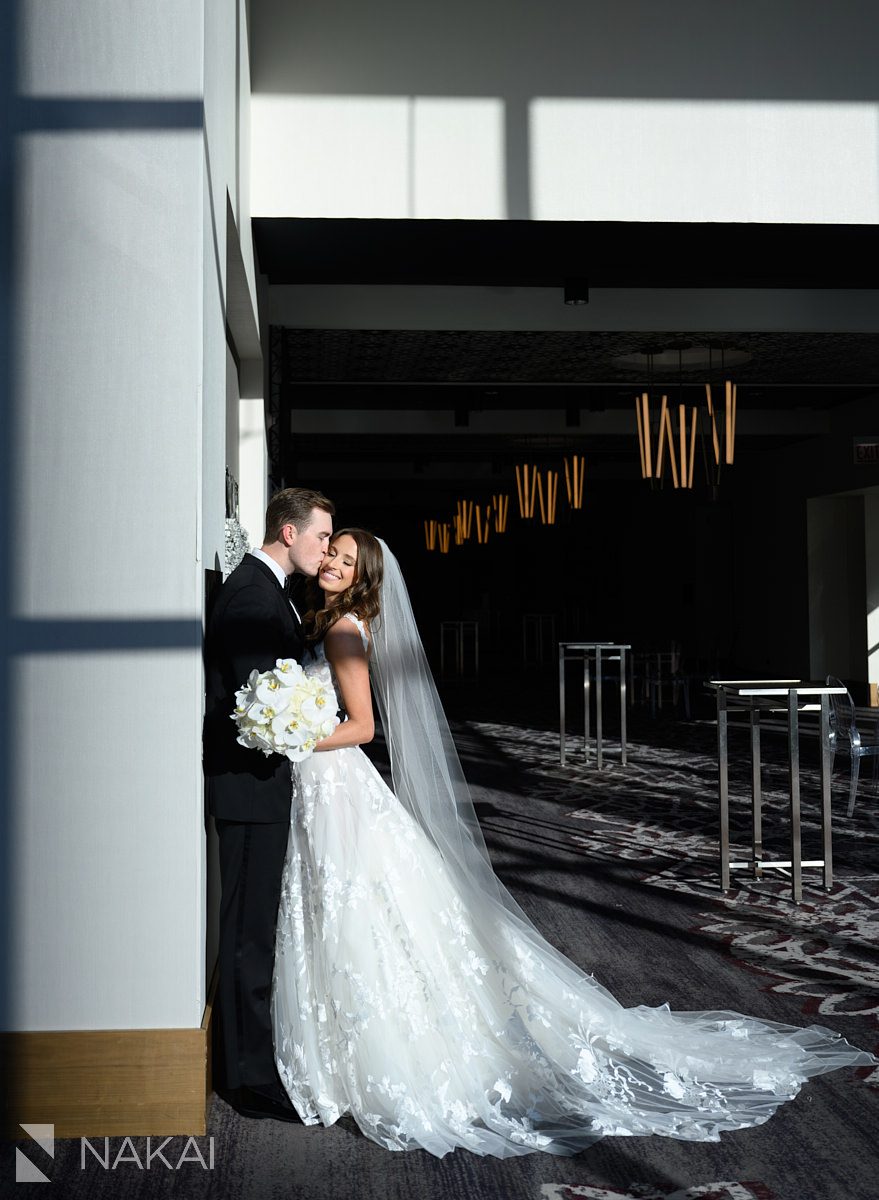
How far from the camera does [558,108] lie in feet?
20.9

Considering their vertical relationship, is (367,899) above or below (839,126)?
below

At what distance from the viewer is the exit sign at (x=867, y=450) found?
13867 millimetres

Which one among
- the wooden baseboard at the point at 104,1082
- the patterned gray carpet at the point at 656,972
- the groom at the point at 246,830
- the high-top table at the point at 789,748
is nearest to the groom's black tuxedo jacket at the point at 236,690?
the groom at the point at 246,830

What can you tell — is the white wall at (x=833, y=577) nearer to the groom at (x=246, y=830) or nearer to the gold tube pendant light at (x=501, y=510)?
the gold tube pendant light at (x=501, y=510)

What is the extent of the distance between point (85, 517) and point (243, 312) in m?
3.48

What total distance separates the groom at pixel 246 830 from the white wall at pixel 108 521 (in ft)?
0.32

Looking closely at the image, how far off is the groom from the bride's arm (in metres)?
0.15

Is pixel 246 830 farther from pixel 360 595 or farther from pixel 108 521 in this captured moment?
pixel 108 521

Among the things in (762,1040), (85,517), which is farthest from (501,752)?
(85,517)

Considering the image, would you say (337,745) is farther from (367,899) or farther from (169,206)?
(169,206)

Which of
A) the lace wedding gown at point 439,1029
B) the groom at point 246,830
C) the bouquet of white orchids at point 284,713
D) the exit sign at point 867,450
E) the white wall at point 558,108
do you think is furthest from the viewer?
the exit sign at point 867,450

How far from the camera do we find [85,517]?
3.00 m

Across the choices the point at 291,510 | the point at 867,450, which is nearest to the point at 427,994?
the point at 291,510

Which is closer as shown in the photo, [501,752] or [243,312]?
[243,312]
